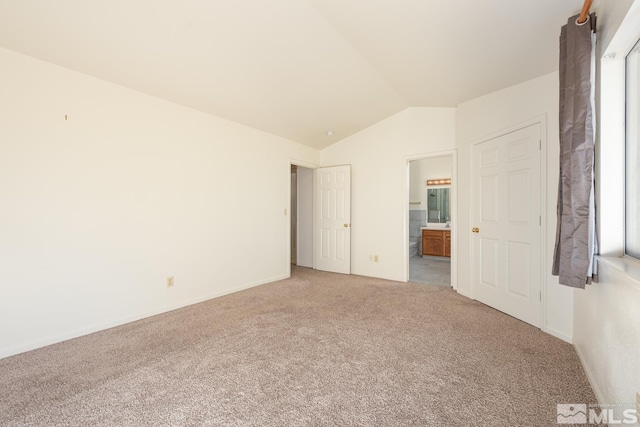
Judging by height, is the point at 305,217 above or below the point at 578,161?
below

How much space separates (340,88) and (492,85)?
1.65 m

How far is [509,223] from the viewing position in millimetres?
2938

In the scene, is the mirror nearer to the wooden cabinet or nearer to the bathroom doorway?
the bathroom doorway

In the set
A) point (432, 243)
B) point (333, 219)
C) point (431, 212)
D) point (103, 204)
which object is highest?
point (103, 204)

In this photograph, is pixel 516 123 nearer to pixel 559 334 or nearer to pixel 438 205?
pixel 559 334

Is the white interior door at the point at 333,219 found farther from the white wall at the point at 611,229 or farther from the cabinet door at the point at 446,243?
the white wall at the point at 611,229

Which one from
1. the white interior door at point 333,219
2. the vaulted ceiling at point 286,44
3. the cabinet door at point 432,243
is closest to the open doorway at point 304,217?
the white interior door at point 333,219

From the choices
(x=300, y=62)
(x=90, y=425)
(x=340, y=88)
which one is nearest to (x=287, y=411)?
(x=90, y=425)

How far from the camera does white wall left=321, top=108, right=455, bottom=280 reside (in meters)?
4.11

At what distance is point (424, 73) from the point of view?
3.08 m

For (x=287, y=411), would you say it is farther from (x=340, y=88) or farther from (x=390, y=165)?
(x=390, y=165)

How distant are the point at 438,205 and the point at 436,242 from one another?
38.8 inches

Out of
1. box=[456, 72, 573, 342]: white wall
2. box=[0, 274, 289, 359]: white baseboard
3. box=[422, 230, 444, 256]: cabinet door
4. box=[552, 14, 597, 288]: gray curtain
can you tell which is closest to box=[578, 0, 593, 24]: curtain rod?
box=[552, 14, 597, 288]: gray curtain

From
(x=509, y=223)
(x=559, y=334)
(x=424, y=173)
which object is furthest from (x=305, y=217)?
(x=559, y=334)
